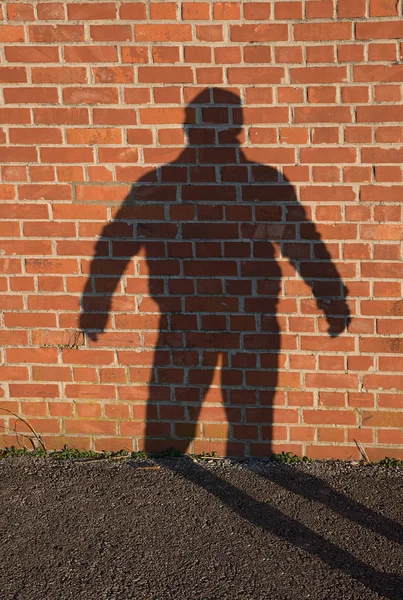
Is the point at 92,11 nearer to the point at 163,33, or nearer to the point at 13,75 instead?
the point at 163,33

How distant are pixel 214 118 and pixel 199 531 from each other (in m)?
2.12

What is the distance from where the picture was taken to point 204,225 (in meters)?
4.03

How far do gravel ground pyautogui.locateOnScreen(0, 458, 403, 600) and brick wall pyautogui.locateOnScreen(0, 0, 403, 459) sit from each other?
269 mm

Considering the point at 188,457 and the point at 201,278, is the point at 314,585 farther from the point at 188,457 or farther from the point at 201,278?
the point at 201,278

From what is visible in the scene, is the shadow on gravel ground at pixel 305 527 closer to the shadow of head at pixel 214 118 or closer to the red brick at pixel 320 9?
the shadow of head at pixel 214 118

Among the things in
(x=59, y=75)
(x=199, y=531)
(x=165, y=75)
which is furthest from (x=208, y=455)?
(x=59, y=75)

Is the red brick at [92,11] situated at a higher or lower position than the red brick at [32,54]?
higher

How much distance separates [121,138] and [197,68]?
553 millimetres

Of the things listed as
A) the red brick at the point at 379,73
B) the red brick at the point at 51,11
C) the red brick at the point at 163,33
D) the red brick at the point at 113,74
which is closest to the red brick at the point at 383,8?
the red brick at the point at 379,73

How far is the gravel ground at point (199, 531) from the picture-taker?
10.0 feet

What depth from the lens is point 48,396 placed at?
A: 4301 millimetres

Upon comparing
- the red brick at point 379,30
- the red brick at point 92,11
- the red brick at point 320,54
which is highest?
the red brick at point 92,11

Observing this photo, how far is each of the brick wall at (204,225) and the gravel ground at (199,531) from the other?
269 millimetres

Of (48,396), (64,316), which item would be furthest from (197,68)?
(48,396)
